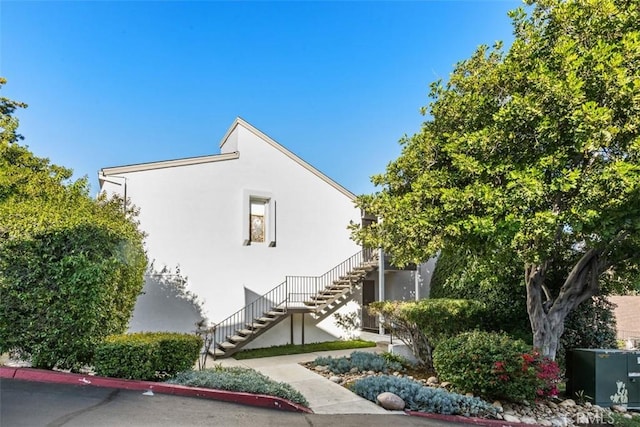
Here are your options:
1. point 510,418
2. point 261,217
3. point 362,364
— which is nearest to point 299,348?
point 362,364

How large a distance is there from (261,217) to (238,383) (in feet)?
25.3

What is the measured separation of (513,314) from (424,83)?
673cm

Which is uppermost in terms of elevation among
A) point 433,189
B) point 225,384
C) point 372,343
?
point 433,189

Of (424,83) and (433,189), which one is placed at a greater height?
(424,83)

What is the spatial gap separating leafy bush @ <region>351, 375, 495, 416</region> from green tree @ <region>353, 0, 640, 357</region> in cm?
254

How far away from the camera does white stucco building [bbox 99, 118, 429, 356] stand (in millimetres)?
11547

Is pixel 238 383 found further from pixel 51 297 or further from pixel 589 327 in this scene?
pixel 589 327

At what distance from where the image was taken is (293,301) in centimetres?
1375

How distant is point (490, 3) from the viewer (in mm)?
8953

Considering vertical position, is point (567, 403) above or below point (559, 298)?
below

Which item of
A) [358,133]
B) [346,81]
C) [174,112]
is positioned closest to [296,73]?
[346,81]

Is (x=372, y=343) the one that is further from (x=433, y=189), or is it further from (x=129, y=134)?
(x=129, y=134)

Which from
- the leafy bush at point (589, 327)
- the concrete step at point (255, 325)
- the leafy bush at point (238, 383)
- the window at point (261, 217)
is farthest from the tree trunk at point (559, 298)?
the window at point (261, 217)

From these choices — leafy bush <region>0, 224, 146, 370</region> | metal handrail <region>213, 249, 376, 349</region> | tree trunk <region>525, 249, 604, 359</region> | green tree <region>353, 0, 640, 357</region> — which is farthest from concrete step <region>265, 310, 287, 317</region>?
tree trunk <region>525, 249, 604, 359</region>
